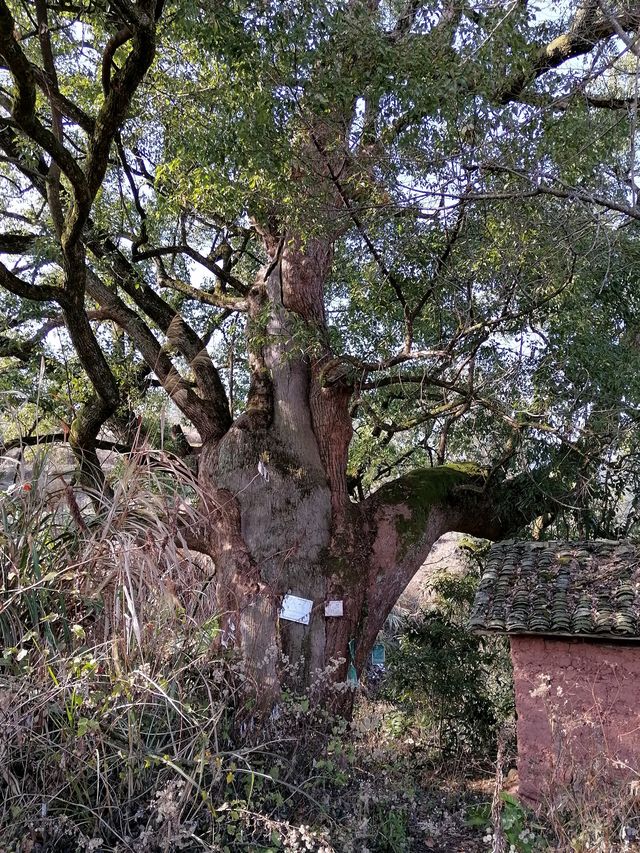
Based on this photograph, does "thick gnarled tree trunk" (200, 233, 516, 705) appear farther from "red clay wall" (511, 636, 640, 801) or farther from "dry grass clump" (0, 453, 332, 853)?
"dry grass clump" (0, 453, 332, 853)

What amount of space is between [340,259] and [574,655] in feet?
18.0

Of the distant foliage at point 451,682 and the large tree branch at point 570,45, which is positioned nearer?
the large tree branch at point 570,45

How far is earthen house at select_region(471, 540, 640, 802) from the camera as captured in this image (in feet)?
22.2

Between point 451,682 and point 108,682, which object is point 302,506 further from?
point 108,682

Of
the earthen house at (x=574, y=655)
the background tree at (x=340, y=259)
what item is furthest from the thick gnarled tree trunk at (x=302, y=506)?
the earthen house at (x=574, y=655)

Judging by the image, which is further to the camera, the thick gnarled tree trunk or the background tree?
the thick gnarled tree trunk

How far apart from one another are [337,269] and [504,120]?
4064 millimetres

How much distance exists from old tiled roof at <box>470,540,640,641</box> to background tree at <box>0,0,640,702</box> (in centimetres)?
78

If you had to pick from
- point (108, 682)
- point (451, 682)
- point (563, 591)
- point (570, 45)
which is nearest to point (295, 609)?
point (563, 591)

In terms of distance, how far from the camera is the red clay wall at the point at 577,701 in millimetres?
6805

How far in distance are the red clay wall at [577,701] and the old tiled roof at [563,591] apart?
1.17 feet

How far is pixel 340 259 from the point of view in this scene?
9359mm

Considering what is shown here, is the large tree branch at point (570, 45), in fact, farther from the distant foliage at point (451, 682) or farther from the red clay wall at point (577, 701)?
the distant foliage at point (451, 682)

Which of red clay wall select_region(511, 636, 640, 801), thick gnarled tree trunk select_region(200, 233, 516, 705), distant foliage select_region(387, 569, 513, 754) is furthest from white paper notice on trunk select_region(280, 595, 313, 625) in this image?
distant foliage select_region(387, 569, 513, 754)
